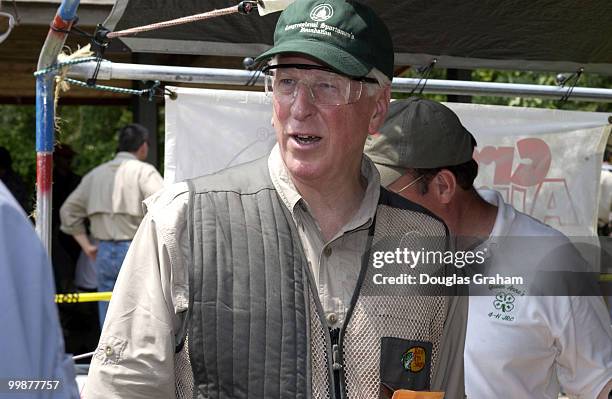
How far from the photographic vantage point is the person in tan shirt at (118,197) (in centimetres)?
716

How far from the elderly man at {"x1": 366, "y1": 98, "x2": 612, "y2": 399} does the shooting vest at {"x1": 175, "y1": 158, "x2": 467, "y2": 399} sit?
24.1 inches

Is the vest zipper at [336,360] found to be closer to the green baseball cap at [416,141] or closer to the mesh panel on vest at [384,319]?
the mesh panel on vest at [384,319]

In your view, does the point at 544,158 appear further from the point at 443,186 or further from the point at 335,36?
the point at 335,36

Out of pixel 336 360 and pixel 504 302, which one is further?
pixel 504 302

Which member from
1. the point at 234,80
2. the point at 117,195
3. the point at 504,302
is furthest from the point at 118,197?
the point at 504,302

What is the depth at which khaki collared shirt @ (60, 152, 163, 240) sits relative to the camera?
23.5 feet

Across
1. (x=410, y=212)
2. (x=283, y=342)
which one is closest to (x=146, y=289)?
(x=283, y=342)

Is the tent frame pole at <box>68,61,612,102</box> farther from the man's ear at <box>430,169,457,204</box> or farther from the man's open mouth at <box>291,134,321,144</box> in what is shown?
the man's open mouth at <box>291,134,321,144</box>

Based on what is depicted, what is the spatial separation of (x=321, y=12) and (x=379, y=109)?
12.9 inches

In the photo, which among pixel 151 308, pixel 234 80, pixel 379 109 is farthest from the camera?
pixel 234 80

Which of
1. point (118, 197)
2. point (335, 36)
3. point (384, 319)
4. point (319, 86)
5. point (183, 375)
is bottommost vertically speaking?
point (183, 375)

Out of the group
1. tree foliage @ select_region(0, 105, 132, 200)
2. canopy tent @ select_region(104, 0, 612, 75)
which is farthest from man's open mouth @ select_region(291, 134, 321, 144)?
tree foliage @ select_region(0, 105, 132, 200)

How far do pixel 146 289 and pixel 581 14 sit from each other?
7.48 ft

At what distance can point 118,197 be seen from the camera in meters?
7.20
